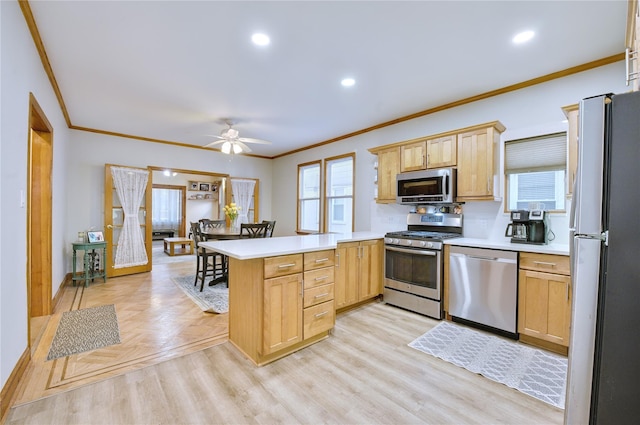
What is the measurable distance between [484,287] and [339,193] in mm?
3196

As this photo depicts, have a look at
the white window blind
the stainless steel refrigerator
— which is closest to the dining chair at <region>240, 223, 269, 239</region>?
the white window blind

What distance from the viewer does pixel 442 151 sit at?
3473mm

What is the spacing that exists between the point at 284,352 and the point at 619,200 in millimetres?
2334

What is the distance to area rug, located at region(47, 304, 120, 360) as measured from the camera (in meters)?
2.47

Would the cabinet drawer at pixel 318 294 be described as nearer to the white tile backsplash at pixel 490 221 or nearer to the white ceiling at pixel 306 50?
the white tile backsplash at pixel 490 221

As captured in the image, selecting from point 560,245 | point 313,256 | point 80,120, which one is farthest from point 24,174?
point 560,245

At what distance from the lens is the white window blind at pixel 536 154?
291 cm

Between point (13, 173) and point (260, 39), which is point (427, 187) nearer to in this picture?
point (260, 39)

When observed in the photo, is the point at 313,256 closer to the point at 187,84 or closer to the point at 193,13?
the point at 193,13

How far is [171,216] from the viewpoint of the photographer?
34.2 feet

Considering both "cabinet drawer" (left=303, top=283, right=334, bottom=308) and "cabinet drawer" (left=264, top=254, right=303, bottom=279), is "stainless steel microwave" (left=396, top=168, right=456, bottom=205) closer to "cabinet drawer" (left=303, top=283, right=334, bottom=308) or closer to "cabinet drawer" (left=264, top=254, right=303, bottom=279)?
"cabinet drawer" (left=303, top=283, right=334, bottom=308)

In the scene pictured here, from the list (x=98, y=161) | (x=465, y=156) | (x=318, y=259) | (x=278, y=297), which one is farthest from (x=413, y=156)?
(x=98, y=161)

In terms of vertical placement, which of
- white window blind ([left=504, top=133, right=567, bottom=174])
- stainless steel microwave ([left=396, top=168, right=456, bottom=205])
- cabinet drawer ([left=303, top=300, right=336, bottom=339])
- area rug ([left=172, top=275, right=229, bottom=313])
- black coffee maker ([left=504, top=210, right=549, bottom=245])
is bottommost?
area rug ([left=172, top=275, right=229, bottom=313])

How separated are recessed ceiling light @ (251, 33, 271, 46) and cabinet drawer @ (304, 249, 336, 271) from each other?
1875 mm
